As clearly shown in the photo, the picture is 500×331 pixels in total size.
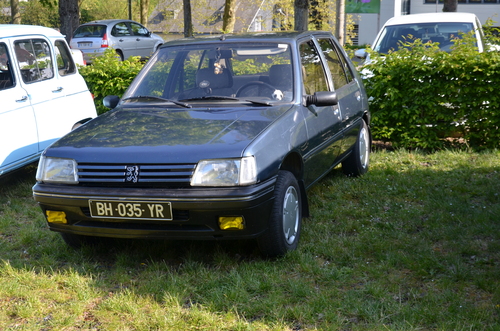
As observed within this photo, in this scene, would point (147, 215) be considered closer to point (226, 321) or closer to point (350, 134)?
point (226, 321)

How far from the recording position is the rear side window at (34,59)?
677cm

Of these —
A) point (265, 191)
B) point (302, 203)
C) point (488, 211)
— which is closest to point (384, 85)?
point (488, 211)

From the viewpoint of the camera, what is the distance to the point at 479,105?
26.3 ft

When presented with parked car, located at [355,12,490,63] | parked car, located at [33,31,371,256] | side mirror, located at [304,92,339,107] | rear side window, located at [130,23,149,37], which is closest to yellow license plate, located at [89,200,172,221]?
parked car, located at [33,31,371,256]

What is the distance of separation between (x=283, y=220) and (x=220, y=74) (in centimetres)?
163

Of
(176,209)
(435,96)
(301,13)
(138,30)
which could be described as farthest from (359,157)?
(138,30)

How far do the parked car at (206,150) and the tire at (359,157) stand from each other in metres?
0.90

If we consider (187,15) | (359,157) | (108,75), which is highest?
(187,15)

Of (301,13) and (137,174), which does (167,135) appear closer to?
(137,174)

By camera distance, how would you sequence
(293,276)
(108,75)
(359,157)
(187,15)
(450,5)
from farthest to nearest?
(187,15) → (450,5) → (108,75) → (359,157) → (293,276)

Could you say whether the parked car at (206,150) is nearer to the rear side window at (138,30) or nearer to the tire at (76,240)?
the tire at (76,240)

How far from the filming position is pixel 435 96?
816 cm

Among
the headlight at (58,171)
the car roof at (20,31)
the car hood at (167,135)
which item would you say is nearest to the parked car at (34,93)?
the car roof at (20,31)

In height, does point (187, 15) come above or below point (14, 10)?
below
